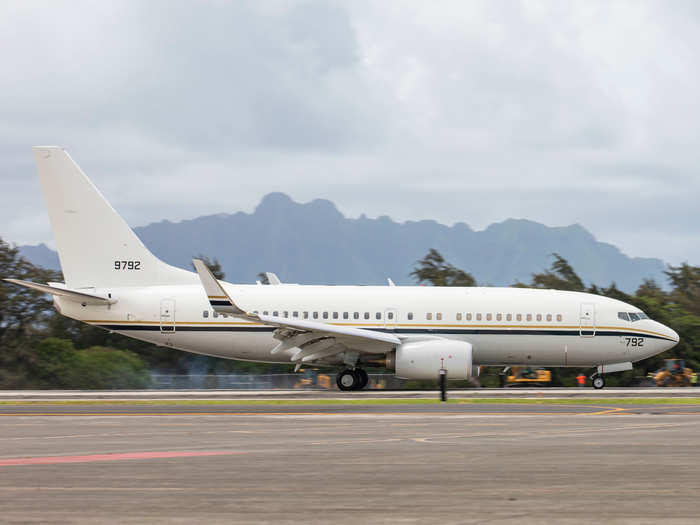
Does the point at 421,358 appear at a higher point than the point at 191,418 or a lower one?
higher

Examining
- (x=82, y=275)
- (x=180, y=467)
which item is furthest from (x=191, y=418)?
(x=82, y=275)

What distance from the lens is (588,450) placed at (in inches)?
534

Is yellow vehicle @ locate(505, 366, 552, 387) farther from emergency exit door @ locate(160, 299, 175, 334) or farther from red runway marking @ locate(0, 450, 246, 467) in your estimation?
red runway marking @ locate(0, 450, 246, 467)

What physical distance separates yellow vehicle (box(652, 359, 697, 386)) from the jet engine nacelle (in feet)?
38.9

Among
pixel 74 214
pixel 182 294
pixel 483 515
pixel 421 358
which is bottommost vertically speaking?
pixel 483 515

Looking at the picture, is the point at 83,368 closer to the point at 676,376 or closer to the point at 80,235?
the point at 80,235

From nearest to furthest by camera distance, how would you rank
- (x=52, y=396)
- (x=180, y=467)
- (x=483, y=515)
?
1. (x=483, y=515)
2. (x=180, y=467)
3. (x=52, y=396)

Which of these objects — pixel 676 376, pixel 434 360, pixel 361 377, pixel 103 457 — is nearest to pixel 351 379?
pixel 361 377

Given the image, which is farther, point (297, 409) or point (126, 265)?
point (126, 265)

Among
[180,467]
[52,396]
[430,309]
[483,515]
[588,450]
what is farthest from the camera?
[430,309]

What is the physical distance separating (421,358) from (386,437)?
1394cm

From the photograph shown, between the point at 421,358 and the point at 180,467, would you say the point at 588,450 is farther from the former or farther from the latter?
the point at 421,358

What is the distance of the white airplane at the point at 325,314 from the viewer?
101ft

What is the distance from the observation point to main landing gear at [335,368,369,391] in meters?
30.8
